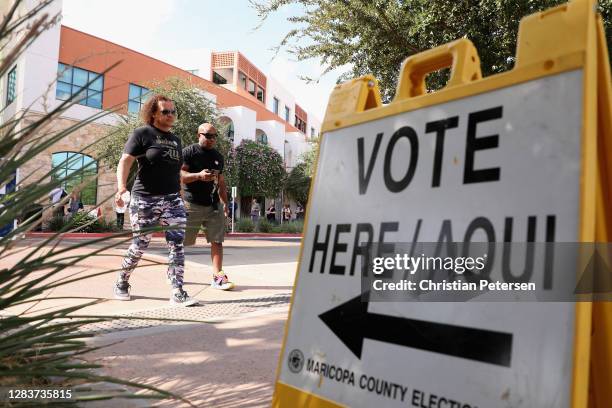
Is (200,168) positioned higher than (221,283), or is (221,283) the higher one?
(200,168)

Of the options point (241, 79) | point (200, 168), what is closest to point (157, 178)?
point (200, 168)

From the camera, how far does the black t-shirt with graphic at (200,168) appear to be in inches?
192

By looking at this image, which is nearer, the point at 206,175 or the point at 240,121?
the point at 206,175

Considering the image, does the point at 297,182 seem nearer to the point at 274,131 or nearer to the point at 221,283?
the point at 274,131

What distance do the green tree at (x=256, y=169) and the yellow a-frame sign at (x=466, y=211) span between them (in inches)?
1025

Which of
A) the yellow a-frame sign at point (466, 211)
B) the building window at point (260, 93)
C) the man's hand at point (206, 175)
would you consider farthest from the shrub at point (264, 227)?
the yellow a-frame sign at point (466, 211)

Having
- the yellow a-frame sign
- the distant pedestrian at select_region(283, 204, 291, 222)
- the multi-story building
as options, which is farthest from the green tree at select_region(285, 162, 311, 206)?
the yellow a-frame sign

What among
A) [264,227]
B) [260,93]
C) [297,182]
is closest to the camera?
[264,227]

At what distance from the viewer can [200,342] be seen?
305cm

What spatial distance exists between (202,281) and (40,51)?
17939mm

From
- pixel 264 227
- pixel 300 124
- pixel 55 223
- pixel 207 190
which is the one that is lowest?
pixel 55 223

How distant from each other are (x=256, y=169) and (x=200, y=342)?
26.0 meters

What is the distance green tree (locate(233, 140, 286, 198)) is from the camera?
2844cm

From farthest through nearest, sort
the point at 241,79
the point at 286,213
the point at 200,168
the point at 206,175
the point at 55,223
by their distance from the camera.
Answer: the point at 241,79, the point at 286,213, the point at 55,223, the point at 200,168, the point at 206,175
